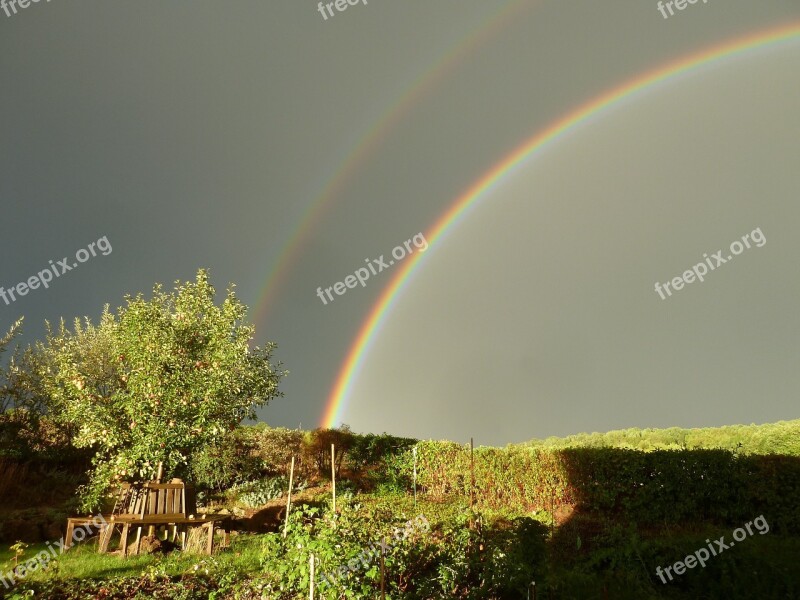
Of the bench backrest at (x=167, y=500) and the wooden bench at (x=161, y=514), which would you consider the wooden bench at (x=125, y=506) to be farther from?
the bench backrest at (x=167, y=500)

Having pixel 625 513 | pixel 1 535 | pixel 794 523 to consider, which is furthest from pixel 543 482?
pixel 1 535

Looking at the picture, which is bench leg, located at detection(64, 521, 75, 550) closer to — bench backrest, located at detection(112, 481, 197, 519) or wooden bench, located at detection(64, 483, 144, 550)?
wooden bench, located at detection(64, 483, 144, 550)

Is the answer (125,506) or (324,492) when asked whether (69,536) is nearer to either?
(125,506)

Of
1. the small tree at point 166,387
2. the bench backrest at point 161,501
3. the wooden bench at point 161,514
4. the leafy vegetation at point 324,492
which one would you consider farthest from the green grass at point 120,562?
the small tree at point 166,387

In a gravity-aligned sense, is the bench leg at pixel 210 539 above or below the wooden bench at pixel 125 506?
below

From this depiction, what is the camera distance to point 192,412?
12430 mm

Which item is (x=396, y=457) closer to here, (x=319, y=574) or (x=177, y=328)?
(x=177, y=328)

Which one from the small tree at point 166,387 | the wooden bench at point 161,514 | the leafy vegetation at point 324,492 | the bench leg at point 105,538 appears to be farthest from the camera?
the small tree at point 166,387

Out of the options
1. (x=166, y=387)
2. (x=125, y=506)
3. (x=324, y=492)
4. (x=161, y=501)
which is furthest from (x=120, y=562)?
(x=324, y=492)

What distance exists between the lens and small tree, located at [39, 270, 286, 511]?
40.0ft

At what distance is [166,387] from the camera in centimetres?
1235

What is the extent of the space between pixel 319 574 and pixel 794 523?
13996 millimetres

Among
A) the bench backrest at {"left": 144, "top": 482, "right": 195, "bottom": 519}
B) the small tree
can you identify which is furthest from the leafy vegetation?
the bench backrest at {"left": 144, "top": 482, "right": 195, "bottom": 519}

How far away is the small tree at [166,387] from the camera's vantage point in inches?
480
